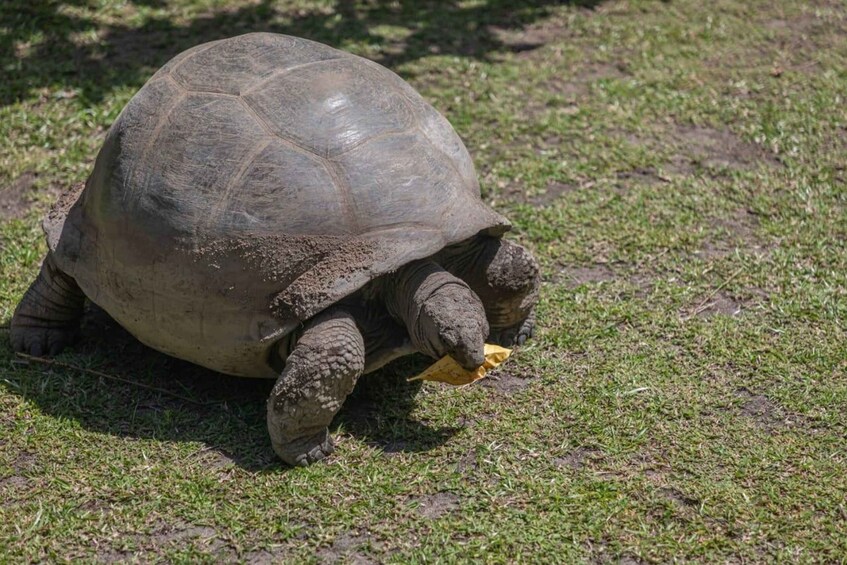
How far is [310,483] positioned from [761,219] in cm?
326

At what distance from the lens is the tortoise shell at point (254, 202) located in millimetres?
3924

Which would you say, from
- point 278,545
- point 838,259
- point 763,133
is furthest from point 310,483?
point 763,133

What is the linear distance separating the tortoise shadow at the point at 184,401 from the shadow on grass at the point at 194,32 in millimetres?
2880

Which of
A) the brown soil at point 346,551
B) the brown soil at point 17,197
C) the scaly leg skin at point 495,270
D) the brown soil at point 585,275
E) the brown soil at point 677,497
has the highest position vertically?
the scaly leg skin at point 495,270

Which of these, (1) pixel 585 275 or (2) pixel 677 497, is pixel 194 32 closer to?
(1) pixel 585 275

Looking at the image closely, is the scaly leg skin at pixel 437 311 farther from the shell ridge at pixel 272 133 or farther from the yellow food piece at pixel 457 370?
the shell ridge at pixel 272 133

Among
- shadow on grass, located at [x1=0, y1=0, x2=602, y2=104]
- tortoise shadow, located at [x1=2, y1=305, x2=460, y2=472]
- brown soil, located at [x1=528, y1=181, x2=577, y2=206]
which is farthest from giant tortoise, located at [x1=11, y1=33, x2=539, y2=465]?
shadow on grass, located at [x1=0, y1=0, x2=602, y2=104]

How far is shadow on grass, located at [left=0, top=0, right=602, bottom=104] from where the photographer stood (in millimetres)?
7172

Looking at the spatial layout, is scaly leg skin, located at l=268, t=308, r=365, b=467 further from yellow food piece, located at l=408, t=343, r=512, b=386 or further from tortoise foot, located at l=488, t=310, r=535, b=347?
tortoise foot, located at l=488, t=310, r=535, b=347

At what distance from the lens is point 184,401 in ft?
14.5

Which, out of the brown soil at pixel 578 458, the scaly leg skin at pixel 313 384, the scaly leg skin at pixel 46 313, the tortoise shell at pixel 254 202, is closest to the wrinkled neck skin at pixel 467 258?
the tortoise shell at pixel 254 202

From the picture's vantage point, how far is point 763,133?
6.58m

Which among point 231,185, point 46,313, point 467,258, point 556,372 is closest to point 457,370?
point 467,258

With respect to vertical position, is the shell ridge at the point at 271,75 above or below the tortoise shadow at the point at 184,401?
above
